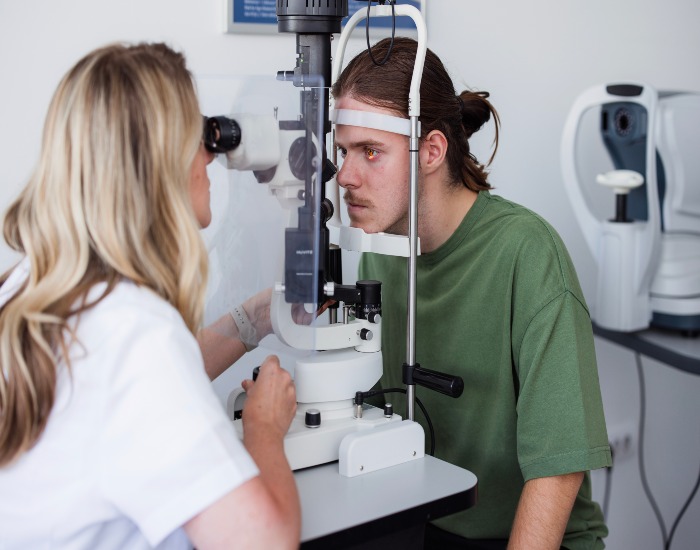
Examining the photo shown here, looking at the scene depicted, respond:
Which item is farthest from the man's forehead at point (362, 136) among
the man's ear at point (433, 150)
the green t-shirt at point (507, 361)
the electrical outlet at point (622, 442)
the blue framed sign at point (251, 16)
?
the electrical outlet at point (622, 442)

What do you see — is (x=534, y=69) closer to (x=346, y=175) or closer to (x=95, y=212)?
(x=346, y=175)

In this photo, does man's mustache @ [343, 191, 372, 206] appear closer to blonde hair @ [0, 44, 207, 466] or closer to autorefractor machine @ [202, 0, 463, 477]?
autorefractor machine @ [202, 0, 463, 477]

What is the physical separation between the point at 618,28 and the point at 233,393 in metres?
1.59

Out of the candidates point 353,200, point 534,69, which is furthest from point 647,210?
point 353,200

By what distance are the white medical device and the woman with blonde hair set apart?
4.17 feet

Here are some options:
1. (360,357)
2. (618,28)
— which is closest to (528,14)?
(618,28)

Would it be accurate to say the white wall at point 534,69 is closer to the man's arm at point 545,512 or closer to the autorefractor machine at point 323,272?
the autorefractor machine at point 323,272

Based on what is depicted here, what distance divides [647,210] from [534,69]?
0.46m

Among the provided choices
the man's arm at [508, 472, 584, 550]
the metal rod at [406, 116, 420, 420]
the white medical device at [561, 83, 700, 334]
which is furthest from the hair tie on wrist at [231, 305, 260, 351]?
the white medical device at [561, 83, 700, 334]

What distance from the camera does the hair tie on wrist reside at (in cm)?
131

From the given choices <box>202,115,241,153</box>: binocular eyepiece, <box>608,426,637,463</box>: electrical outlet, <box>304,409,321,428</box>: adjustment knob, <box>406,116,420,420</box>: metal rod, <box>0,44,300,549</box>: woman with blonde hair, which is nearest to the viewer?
<box>0,44,300,549</box>: woman with blonde hair

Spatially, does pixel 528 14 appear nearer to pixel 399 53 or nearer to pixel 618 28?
pixel 618 28

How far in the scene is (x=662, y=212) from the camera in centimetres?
207

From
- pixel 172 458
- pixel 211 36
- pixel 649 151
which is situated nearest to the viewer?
pixel 172 458
